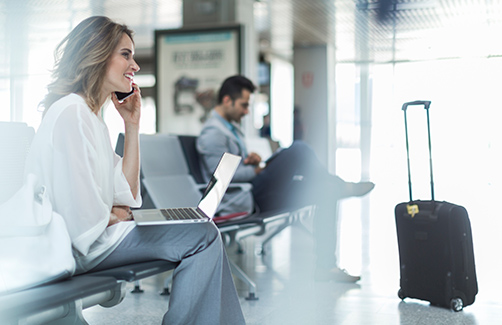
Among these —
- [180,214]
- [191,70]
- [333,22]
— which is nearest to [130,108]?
[180,214]

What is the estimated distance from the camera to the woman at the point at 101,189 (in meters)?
1.58

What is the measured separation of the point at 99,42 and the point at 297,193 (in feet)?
7.05

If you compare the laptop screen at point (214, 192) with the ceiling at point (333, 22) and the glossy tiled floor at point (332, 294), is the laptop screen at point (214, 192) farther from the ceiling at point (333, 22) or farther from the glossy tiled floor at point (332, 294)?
the ceiling at point (333, 22)

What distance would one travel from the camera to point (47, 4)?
358 inches

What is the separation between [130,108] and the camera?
6.63 ft

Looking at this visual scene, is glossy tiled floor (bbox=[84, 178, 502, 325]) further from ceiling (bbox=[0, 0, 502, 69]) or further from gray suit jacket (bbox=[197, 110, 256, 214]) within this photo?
ceiling (bbox=[0, 0, 502, 69])

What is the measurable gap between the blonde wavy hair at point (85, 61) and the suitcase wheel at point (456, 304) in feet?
5.77

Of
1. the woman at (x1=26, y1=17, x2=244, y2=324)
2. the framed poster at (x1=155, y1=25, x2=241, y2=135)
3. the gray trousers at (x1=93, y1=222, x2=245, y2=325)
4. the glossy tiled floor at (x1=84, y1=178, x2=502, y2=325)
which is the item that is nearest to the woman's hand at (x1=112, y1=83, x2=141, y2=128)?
the woman at (x1=26, y1=17, x2=244, y2=324)

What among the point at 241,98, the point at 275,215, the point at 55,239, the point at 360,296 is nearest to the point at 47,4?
the point at 241,98

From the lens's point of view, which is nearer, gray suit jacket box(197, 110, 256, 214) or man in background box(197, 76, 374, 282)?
man in background box(197, 76, 374, 282)

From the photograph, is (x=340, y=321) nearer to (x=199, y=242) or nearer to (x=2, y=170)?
(x=199, y=242)

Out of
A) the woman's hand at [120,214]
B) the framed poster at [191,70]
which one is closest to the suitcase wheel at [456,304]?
the woman's hand at [120,214]

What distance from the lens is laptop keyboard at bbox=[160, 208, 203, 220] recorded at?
181 centimetres

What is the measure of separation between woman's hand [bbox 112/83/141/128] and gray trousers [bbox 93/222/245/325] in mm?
421
